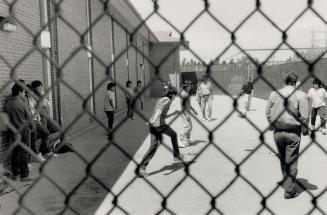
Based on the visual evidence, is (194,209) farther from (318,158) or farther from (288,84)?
(318,158)

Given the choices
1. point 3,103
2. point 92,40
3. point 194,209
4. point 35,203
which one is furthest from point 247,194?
point 92,40

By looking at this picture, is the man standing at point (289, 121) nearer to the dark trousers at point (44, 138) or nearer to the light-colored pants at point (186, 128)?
the light-colored pants at point (186, 128)

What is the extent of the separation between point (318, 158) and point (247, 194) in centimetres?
332

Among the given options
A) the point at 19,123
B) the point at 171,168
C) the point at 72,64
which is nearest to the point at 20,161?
the point at 19,123

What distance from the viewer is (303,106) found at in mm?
5789

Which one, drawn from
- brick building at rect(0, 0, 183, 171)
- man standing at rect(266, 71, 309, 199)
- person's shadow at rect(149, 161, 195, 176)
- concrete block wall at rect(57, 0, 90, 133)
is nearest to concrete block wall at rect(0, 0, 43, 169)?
brick building at rect(0, 0, 183, 171)

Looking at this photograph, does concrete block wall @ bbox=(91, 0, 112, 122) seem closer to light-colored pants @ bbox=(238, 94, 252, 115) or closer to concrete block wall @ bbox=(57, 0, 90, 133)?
concrete block wall @ bbox=(57, 0, 90, 133)

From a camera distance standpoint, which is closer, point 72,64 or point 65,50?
point 65,50

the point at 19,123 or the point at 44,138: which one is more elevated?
the point at 19,123

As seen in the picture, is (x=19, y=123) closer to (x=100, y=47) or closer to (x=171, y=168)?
(x=171, y=168)

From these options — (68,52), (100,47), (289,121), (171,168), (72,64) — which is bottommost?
(171,168)

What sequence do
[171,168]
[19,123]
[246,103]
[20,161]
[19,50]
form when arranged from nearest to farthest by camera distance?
1. [19,123]
2. [20,161]
3. [171,168]
4. [19,50]
5. [246,103]

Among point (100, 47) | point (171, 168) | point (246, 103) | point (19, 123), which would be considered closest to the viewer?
point (19, 123)

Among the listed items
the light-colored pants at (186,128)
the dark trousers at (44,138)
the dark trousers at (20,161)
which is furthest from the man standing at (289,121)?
the dark trousers at (44,138)
